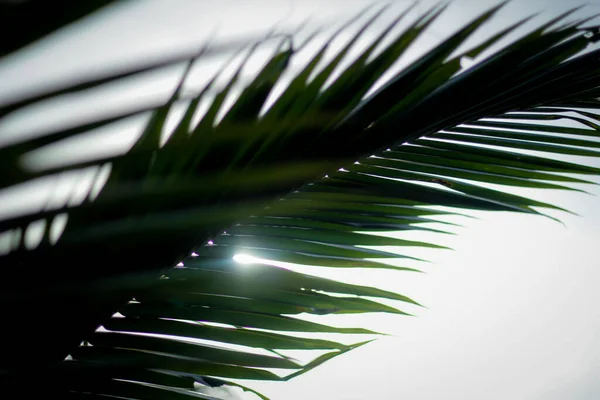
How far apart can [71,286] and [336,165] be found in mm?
296

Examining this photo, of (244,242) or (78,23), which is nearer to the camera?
(78,23)

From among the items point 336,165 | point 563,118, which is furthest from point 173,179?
point 563,118

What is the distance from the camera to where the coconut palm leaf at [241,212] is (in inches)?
15.3

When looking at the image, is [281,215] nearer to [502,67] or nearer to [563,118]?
[502,67]

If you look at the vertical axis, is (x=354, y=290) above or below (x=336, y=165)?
below

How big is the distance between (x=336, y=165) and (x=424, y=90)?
13 centimetres

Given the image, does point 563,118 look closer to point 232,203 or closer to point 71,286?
point 232,203

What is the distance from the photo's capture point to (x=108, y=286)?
1.35ft

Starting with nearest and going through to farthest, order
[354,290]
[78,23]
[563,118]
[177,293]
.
→ [78,23]
[177,293]
[354,290]
[563,118]

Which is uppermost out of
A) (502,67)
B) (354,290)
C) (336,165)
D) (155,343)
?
(502,67)

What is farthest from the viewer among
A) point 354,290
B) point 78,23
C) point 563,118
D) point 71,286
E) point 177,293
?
point 563,118

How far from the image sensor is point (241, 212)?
48 centimetres

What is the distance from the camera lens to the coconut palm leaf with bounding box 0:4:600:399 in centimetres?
39

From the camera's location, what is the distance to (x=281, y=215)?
662 mm
